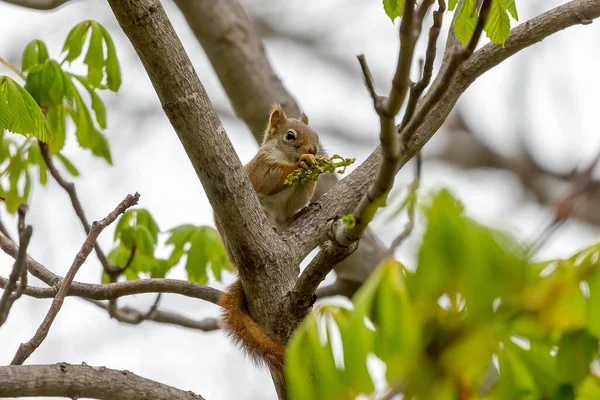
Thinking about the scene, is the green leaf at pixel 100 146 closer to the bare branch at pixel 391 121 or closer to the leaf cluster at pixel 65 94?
the leaf cluster at pixel 65 94

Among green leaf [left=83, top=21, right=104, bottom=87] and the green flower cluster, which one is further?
green leaf [left=83, top=21, right=104, bottom=87]

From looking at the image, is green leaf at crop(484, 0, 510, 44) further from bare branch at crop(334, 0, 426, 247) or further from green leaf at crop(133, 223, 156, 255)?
green leaf at crop(133, 223, 156, 255)

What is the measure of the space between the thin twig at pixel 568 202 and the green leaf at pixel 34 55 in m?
3.10

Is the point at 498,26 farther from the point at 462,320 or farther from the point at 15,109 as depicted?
the point at 15,109

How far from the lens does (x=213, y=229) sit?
4.24 meters

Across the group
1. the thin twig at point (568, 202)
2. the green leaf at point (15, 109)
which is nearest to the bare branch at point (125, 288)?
the green leaf at point (15, 109)

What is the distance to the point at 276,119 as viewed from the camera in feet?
15.0

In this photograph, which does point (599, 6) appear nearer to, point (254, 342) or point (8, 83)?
point (254, 342)

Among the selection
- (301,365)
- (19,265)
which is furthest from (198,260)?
(301,365)

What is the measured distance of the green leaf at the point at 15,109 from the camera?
2.42 metres

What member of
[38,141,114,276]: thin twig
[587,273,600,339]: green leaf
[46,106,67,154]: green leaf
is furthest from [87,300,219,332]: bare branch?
[587,273,600,339]: green leaf

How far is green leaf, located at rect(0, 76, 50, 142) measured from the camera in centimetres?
242

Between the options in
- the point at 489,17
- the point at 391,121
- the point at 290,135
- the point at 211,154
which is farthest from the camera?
the point at 290,135

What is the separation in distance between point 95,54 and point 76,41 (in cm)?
10
